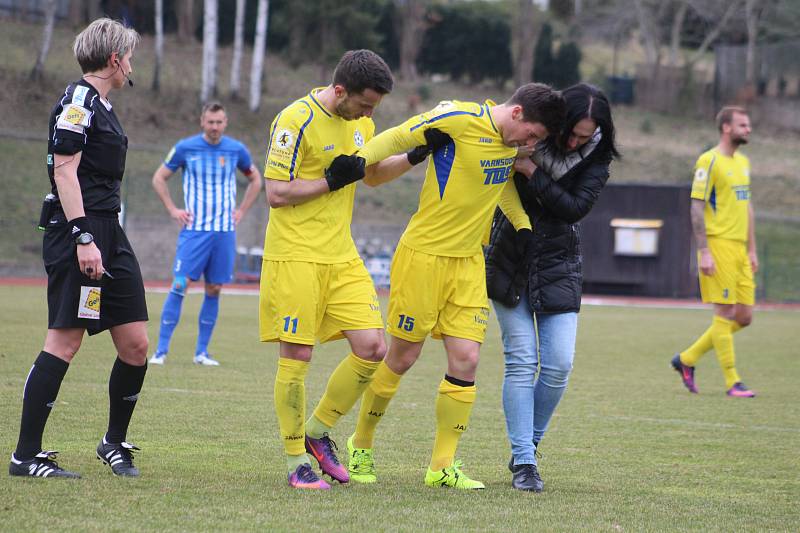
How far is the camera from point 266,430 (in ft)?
22.7

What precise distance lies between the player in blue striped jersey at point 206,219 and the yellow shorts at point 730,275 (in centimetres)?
432

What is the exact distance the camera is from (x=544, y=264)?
576 cm

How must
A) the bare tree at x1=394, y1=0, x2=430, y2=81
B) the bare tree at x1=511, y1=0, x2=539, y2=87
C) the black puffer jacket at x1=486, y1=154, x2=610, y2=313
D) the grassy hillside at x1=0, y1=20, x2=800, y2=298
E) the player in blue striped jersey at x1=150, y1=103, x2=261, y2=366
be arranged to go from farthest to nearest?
the bare tree at x1=394, y1=0, x2=430, y2=81 → the bare tree at x1=511, y1=0, x2=539, y2=87 → the grassy hillside at x1=0, y1=20, x2=800, y2=298 → the player in blue striped jersey at x1=150, y1=103, x2=261, y2=366 → the black puffer jacket at x1=486, y1=154, x2=610, y2=313

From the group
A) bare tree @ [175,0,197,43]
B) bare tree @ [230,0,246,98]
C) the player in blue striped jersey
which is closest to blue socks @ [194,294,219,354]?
the player in blue striped jersey

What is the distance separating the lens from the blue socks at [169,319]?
10445 millimetres

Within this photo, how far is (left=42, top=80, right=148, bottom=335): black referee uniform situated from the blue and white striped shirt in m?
5.34

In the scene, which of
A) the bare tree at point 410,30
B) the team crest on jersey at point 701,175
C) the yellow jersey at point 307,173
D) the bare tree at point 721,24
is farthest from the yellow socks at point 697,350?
the bare tree at point 721,24

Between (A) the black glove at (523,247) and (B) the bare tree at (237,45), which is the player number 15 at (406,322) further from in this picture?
(B) the bare tree at (237,45)

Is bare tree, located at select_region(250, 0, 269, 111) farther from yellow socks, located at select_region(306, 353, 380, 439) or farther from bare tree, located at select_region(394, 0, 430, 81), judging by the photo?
yellow socks, located at select_region(306, 353, 380, 439)

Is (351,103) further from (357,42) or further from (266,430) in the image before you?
(357,42)

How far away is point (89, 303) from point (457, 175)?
5.84 ft

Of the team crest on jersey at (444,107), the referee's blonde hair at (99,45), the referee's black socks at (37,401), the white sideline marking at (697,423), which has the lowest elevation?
the white sideline marking at (697,423)

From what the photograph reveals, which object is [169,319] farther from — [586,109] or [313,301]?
[586,109]

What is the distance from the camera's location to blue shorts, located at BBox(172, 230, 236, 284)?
1062cm
